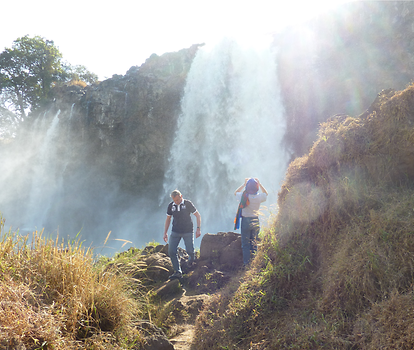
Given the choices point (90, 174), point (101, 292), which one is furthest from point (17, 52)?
point (101, 292)

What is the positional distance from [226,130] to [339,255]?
14.3 m

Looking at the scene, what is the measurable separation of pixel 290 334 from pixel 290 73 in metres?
16.0

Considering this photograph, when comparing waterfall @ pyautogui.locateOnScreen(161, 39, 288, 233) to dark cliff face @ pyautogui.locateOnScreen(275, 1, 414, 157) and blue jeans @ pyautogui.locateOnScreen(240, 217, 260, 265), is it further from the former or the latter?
blue jeans @ pyautogui.locateOnScreen(240, 217, 260, 265)

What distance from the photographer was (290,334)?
2453 mm

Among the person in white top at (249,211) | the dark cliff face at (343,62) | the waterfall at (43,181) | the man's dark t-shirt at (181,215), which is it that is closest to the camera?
the person in white top at (249,211)

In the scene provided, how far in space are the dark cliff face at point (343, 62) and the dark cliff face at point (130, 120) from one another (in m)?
8.32

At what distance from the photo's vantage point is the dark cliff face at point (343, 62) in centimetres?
1378

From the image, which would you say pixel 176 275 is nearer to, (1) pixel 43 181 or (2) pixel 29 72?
(1) pixel 43 181

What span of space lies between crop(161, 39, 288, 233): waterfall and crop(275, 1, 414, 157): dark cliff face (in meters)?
0.97

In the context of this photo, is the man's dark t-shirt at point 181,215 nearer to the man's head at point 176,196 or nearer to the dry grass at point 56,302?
the man's head at point 176,196

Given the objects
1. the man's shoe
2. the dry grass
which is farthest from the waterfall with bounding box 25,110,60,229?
the dry grass

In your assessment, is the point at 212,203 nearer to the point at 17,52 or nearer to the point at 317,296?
the point at 317,296

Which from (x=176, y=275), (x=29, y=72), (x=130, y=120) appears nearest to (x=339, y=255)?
(x=176, y=275)

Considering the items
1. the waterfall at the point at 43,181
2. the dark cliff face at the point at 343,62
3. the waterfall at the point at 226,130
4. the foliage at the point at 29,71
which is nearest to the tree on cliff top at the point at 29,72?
the foliage at the point at 29,71
